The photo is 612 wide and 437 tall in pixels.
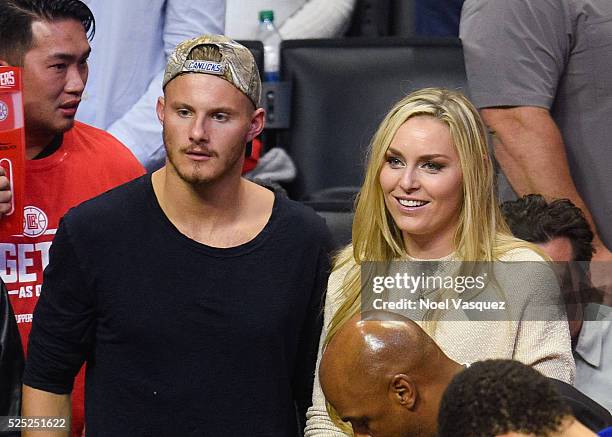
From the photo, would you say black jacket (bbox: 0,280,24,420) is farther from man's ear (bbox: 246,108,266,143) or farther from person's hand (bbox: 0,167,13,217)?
man's ear (bbox: 246,108,266,143)

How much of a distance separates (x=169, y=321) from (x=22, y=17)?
2.90 feet

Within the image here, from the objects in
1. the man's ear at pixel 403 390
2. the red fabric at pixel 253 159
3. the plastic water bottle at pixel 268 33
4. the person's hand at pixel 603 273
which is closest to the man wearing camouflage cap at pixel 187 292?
the man's ear at pixel 403 390

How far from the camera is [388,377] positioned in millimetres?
1807

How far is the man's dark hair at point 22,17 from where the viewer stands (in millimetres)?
2766

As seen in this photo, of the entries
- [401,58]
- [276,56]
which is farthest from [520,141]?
[276,56]

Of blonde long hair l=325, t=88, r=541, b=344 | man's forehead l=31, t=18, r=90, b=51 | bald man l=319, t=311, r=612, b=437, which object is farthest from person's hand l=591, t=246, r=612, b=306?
man's forehead l=31, t=18, r=90, b=51

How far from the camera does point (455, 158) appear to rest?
246 cm

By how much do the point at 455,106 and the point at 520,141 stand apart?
843mm

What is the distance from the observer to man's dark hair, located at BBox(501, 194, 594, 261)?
300cm

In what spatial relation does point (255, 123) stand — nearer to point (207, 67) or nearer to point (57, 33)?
point (207, 67)

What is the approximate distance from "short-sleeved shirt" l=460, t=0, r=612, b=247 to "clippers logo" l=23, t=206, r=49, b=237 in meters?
1.32

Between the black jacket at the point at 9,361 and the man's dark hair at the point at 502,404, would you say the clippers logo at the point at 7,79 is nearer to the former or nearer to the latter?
the black jacket at the point at 9,361

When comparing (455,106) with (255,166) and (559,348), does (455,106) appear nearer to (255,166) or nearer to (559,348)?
(559,348)

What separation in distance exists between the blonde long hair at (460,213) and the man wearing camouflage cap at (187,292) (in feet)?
0.34
